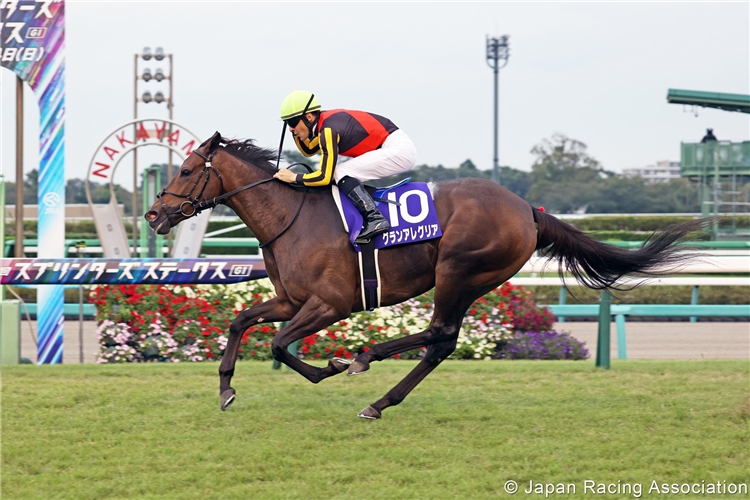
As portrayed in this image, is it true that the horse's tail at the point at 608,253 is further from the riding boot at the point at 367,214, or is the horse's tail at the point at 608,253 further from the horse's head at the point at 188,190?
the horse's head at the point at 188,190

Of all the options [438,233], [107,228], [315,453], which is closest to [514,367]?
[438,233]

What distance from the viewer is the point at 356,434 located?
12.6 ft

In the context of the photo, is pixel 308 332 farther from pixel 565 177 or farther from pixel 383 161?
pixel 565 177

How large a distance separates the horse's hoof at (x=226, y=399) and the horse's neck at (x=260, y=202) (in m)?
0.87

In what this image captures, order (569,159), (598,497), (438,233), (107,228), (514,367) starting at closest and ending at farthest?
(598,497) < (438,233) < (514,367) < (107,228) < (569,159)

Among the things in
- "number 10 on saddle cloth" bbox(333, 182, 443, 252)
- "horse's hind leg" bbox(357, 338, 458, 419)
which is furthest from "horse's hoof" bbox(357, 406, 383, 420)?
"number 10 on saddle cloth" bbox(333, 182, 443, 252)

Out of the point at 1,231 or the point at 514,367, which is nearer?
the point at 514,367

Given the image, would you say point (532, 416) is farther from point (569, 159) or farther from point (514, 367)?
point (569, 159)

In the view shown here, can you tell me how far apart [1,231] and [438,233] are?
5053 mm

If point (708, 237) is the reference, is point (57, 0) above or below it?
above

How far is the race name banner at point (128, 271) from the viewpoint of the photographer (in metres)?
5.17

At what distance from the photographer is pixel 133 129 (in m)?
9.52

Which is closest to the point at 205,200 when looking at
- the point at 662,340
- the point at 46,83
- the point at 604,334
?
the point at 604,334

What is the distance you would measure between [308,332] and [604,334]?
104 inches
